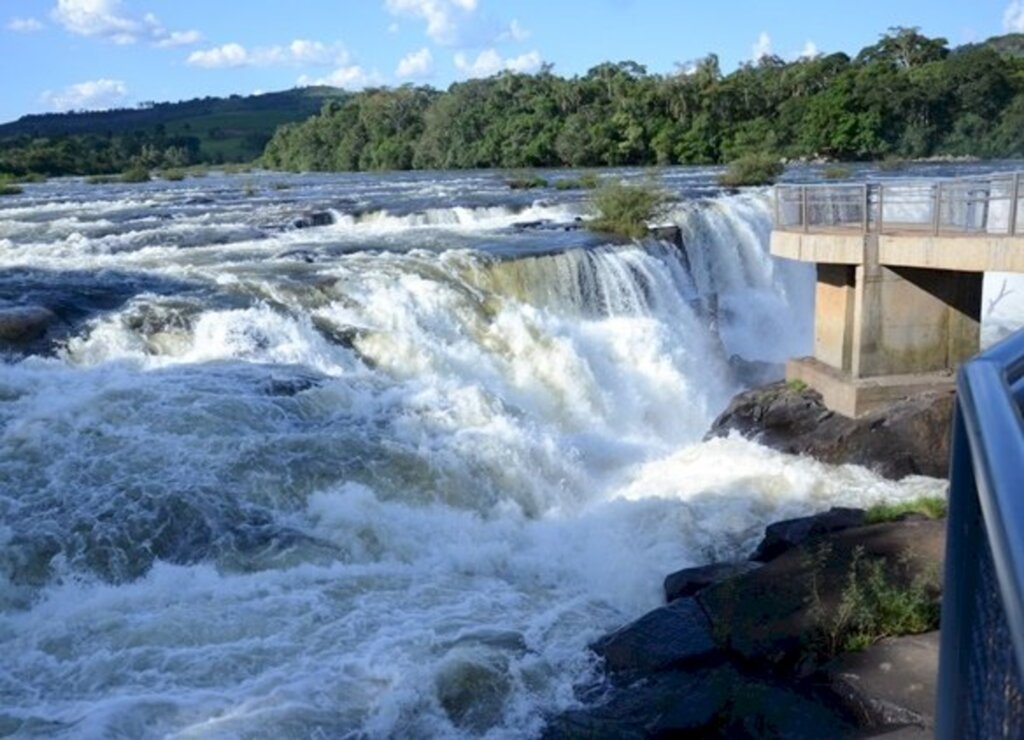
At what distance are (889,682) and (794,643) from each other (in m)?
0.84

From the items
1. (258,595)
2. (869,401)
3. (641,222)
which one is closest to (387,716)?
(258,595)

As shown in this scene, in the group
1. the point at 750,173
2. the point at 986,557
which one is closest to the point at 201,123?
the point at 750,173

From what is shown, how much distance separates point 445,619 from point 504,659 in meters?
0.86

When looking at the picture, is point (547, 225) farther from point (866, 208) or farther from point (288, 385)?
point (288, 385)

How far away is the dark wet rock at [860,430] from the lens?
12219 millimetres

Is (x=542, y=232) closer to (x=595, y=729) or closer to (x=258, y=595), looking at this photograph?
(x=258, y=595)

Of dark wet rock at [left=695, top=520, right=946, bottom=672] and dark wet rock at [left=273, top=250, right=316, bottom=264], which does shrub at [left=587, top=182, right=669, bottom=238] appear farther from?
dark wet rock at [left=695, top=520, right=946, bottom=672]

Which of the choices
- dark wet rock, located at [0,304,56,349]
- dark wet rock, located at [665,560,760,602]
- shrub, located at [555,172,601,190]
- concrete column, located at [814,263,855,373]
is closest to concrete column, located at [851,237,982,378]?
concrete column, located at [814,263,855,373]

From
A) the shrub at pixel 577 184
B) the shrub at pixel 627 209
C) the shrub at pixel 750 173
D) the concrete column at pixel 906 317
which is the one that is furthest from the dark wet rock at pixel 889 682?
the shrub at pixel 750 173

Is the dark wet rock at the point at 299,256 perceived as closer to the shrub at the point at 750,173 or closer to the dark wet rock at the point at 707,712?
the dark wet rock at the point at 707,712

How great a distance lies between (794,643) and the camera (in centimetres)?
750

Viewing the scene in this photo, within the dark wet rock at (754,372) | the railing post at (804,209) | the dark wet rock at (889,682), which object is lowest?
the dark wet rock at (754,372)

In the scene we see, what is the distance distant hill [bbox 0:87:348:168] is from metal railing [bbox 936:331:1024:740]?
9508cm

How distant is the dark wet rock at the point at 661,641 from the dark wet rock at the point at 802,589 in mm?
123
